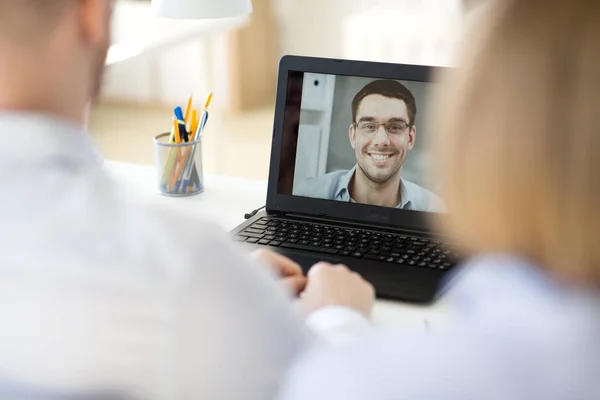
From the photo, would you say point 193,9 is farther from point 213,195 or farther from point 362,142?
point 362,142

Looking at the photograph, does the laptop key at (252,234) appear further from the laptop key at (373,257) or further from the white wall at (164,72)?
the white wall at (164,72)

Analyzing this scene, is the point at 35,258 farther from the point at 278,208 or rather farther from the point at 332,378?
the point at 278,208

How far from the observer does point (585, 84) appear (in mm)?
578

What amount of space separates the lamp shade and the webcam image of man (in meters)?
0.51

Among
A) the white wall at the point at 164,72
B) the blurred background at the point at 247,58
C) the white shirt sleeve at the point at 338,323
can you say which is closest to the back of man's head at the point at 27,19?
the white shirt sleeve at the point at 338,323

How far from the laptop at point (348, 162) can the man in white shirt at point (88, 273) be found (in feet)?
2.23

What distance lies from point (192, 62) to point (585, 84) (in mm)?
4826

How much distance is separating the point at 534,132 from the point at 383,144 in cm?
85

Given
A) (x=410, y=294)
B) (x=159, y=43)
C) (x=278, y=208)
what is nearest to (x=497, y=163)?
(x=410, y=294)

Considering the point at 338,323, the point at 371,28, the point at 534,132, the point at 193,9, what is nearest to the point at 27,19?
the point at 534,132

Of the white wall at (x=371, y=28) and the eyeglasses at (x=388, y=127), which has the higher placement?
the white wall at (x=371, y=28)

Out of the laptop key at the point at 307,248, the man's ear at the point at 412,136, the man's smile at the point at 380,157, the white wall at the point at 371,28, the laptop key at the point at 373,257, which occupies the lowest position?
the laptop key at the point at 307,248

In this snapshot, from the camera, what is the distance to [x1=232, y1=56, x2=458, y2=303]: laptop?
141 cm

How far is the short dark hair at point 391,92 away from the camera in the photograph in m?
1.45
